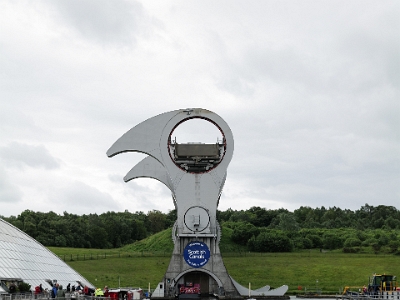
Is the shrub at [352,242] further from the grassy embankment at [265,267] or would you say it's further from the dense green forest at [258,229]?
the grassy embankment at [265,267]

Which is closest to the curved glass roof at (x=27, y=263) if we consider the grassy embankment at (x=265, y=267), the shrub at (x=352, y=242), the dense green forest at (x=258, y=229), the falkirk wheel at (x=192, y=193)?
the falkirk wheel at (x=192, y=193)

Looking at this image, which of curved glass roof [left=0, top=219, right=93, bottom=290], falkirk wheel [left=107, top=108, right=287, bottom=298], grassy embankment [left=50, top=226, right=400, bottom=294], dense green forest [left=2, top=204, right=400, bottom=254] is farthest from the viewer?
dense green forest [left=2, top=204, right=400, bottom=254]

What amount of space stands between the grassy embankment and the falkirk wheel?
1567cm

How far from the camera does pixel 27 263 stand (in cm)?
3145

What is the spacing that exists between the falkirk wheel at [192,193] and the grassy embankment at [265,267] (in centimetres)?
1567

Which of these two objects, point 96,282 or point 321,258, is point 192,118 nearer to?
point 96,282

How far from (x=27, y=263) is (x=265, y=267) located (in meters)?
38.8

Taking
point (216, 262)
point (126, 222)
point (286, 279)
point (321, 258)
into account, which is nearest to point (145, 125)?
point (216, 262)

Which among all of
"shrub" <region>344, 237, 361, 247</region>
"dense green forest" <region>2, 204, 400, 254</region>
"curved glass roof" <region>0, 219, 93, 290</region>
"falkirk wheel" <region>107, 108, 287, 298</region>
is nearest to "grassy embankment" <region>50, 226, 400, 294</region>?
"shrub" <region>344, 237, 361, 247</region>

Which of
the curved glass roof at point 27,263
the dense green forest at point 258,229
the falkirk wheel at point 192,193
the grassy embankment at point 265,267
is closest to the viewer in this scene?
the curved glass roof at point 27,263

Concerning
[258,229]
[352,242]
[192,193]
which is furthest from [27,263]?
[352,242]

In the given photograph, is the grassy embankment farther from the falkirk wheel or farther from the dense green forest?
the falkirk wheel

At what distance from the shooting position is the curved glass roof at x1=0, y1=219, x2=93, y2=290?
28.8 m

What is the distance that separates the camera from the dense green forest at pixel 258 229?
77438mm
